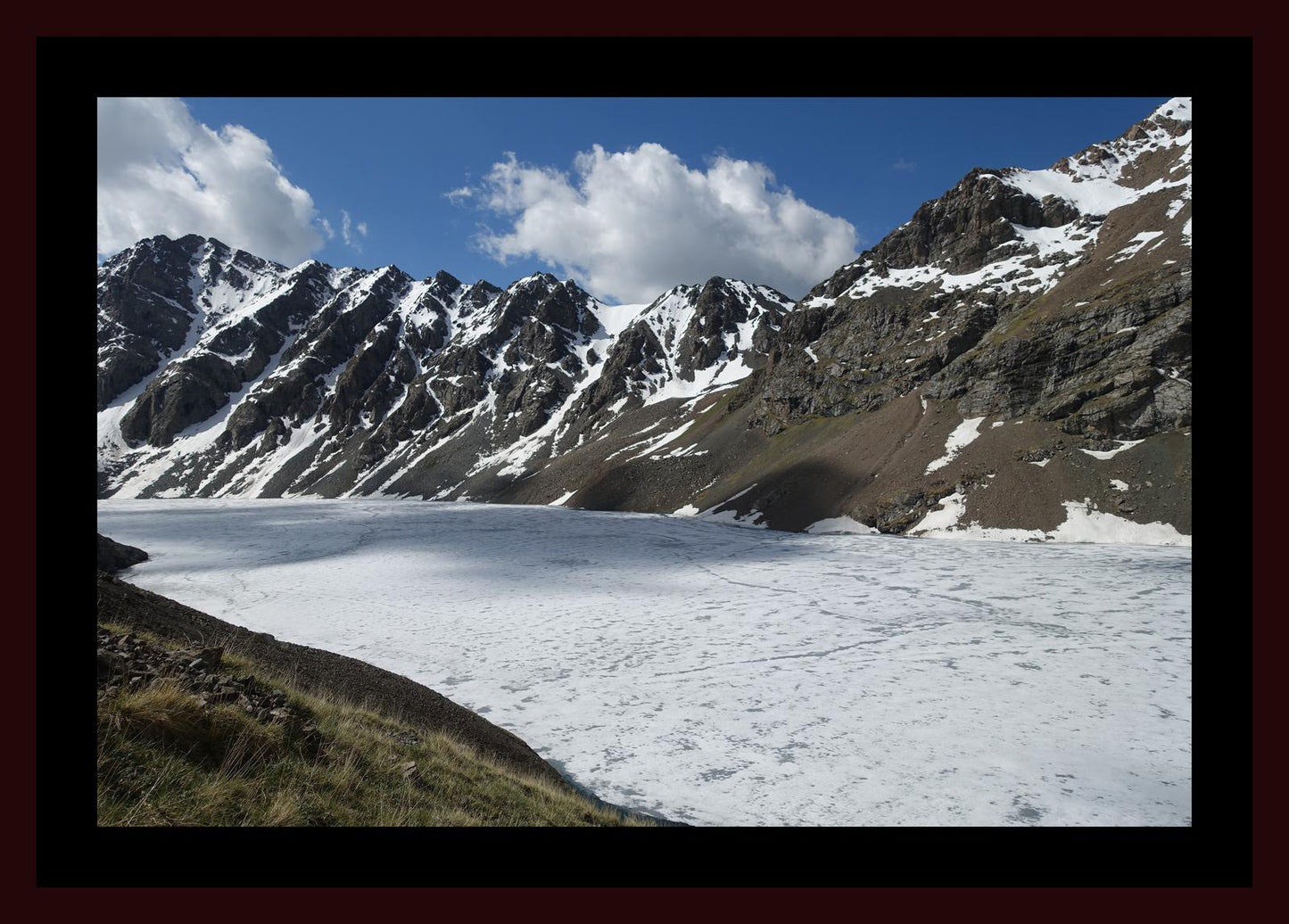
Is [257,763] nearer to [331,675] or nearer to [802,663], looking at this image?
[331,675]

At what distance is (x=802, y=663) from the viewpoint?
587 inches

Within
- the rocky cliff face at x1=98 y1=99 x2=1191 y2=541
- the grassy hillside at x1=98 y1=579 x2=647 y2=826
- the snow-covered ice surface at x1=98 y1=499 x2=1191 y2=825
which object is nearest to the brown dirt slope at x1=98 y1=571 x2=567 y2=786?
the snow-covered ice surface at x1=98 y1=499 x2=1191 y2=825

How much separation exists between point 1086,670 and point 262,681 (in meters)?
17.0

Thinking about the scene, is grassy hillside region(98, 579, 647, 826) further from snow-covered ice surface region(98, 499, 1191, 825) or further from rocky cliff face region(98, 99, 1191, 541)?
rocky cliff face region(98, 99, 1191, 541)

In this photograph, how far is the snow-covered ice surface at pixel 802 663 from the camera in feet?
29.2

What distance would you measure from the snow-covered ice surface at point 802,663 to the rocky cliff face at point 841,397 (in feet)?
42.2

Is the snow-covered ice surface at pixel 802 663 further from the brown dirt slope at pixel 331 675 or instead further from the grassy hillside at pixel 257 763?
the grassy hillside at pixel 257 763

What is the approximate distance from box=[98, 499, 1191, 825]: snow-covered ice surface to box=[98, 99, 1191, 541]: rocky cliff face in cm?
1285

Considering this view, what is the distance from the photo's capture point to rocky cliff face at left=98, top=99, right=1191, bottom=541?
43853 mm

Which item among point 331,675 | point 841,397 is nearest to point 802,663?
point 331,675
